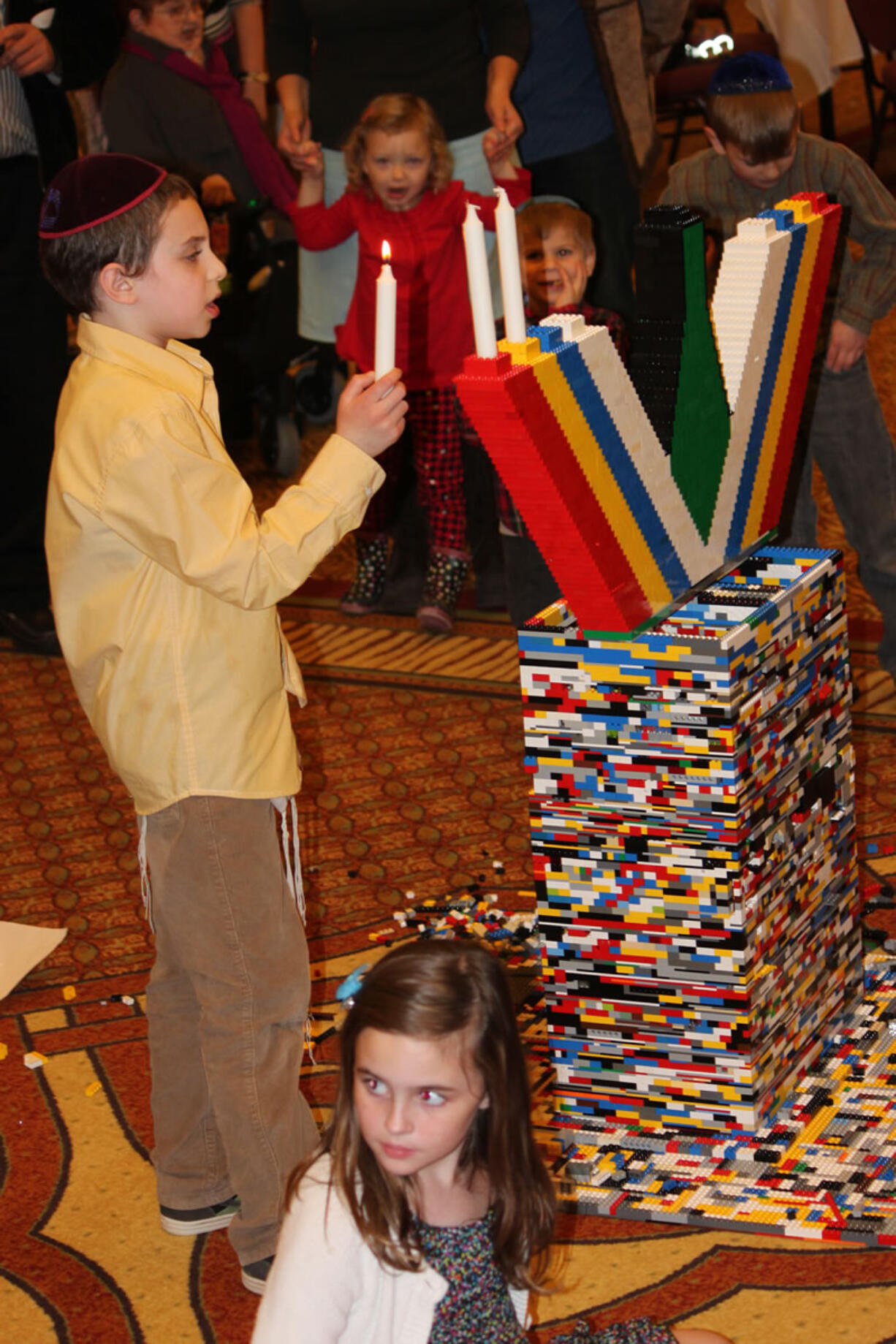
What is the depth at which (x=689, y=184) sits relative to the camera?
3627mm

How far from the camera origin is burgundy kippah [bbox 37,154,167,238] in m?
2.19

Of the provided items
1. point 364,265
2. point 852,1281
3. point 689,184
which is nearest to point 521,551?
point 689,184

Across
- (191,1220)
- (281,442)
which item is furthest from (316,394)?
(191,1220)

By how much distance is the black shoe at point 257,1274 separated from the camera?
7.77ft

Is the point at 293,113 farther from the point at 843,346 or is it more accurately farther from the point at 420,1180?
the point at 420,1180

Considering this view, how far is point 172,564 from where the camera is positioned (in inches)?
85.0

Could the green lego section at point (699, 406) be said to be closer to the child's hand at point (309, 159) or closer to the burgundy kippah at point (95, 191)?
the burgundy kippah at point (95, 191)

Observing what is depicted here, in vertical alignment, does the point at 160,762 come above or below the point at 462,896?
above

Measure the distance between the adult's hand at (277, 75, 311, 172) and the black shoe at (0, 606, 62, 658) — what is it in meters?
1.30

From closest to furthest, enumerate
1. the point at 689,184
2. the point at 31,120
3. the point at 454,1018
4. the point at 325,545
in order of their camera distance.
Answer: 1. the point at 454,1018
2. the point at 325,545
3. the point at 689,184
4. the point at 31,120

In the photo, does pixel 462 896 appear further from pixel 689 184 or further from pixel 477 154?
pixel 477 154

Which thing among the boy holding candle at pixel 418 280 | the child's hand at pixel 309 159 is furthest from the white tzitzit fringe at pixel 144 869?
the child's hand at pixel 309 159

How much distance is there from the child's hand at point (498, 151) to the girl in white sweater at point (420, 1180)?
9.87ft

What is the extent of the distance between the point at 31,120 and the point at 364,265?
0.85 metres
